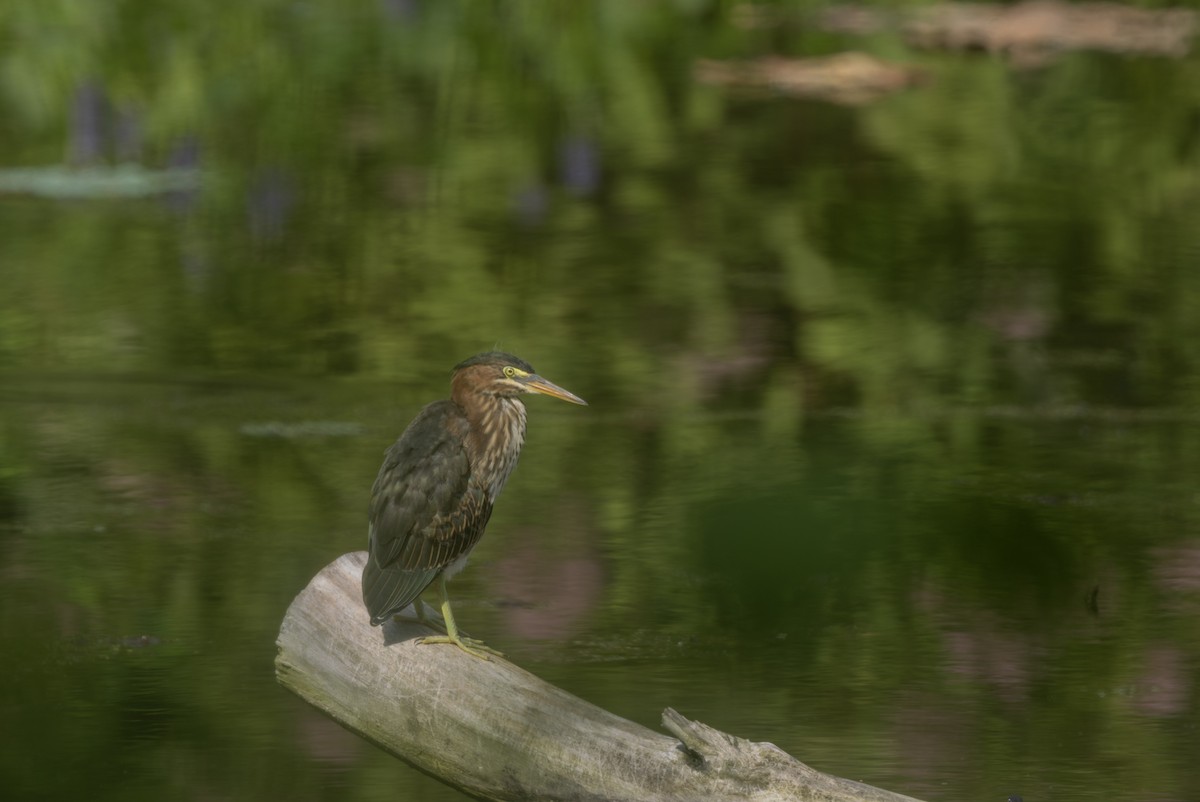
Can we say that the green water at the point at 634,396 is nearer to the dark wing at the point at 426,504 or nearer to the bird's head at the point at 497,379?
the dark wing at the point at 426,504

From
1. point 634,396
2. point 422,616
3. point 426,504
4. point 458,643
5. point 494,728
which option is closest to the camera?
point 494,728

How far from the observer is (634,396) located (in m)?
7.50

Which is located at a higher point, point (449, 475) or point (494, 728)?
point (449, 475)

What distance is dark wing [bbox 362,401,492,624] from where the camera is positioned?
4445 millimetres

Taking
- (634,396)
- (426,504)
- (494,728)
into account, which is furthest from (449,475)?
(634,396)

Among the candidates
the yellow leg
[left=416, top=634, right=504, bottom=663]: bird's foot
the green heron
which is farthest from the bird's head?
[left=416, top=634, right=504, bottom=663]: bird's foot

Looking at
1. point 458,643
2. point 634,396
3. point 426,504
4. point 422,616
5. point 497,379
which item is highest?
point 497,379

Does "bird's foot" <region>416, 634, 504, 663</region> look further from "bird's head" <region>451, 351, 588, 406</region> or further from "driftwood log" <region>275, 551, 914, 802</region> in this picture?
"bird's head" <region>451, 351, 588, 406</region>

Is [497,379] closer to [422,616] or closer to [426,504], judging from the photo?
[426,504]

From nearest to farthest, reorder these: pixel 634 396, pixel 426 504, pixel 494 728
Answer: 1. pixel 494 728
2. pixel 426 504
3. pixel 634 396

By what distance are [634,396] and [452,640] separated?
328 centimetres

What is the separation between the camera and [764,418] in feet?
23.9

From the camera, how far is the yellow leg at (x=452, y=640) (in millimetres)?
4250

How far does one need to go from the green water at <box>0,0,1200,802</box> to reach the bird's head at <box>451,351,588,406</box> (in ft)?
2.24
